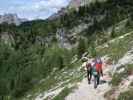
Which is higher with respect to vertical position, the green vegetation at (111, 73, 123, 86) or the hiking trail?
the green vegetation at (111, 73, 123, 86)

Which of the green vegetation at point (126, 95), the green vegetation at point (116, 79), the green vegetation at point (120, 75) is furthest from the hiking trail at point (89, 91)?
the green vegetation at point (126, 95)

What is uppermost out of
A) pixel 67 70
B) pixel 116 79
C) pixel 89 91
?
pixel 116 79

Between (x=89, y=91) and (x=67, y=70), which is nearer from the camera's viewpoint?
(x=89, y=91)

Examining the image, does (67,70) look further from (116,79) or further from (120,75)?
(116,79)

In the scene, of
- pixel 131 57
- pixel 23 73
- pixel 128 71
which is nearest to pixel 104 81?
pixel 128 71

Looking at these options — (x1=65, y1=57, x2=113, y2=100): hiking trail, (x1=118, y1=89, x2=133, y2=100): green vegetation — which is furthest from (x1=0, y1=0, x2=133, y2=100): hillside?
(x1=118, y1=89, x2=133, y2=100): green vegetation

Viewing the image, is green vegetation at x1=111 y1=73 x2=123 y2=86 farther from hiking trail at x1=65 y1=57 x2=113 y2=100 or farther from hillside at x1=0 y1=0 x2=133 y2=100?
hiking trail at x1=65 y1=57 x2=113 y2=100

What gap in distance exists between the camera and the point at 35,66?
6088 inches

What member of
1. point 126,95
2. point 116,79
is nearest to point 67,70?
point 116,79

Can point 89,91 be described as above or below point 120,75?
below

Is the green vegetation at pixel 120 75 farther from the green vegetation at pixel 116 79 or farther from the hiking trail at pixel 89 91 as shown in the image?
the hiking trail at pixel 89 91

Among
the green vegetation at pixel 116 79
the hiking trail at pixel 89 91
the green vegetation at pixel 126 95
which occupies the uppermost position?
the green vegetation at pixel 126 95

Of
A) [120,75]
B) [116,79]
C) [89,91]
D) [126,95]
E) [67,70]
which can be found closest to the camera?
[126,95]

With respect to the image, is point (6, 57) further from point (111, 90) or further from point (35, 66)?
point (111, 90)
